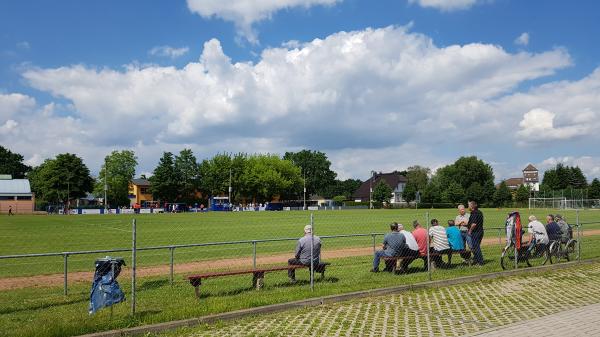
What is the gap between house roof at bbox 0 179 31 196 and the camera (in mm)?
85812

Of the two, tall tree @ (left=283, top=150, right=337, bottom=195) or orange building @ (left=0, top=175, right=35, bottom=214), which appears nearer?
orange building @ (left=0, top=175, right=35, bottom=214)

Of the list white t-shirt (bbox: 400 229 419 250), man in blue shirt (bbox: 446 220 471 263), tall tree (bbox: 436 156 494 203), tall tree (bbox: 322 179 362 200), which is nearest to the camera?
white t-shirt (bbox: 400 229 419 250)

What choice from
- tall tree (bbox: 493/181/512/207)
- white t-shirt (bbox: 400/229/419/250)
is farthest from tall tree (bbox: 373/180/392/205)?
white t-shirt (bbox: 400/229/419/250)

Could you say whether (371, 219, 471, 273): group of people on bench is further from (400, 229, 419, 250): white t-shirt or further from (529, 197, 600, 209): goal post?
(529, 197, 600, 209): goal post

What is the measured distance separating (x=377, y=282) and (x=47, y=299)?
6.82m

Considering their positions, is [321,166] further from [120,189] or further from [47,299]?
[47,299]

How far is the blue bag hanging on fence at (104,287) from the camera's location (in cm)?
778

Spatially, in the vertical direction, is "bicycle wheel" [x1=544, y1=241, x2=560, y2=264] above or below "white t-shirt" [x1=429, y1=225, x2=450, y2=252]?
below

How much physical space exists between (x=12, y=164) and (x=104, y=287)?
132496mm

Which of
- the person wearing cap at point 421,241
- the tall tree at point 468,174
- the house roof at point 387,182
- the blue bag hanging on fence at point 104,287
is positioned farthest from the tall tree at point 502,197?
the blue bag hanging on fence at point 104,287

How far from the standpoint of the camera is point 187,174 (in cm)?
10744

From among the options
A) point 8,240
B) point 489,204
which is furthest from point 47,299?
point 489,204

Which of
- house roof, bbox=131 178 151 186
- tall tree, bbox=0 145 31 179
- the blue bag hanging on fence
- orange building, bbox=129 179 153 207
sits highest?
tall tree, bbox=0 145 31 179

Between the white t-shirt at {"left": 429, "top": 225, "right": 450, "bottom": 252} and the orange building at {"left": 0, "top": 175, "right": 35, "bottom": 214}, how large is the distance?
8210cm
